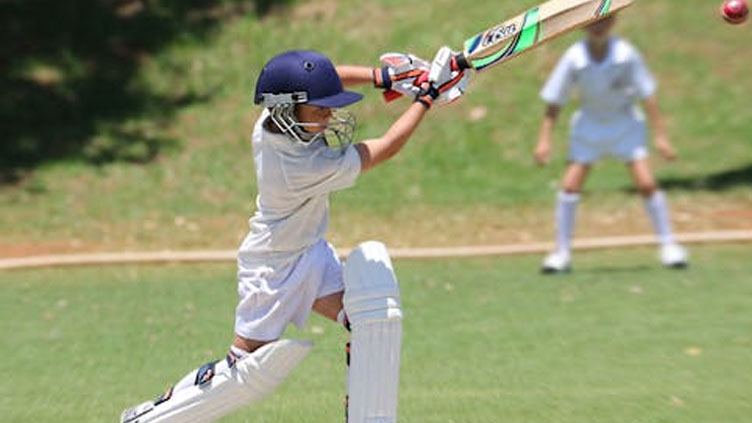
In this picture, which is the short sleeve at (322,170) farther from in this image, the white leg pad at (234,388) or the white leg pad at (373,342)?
the white leg pad at (234,388)

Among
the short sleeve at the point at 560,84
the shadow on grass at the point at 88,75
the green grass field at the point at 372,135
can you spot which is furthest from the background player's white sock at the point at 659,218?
the shadow on grass at the point at 88,75

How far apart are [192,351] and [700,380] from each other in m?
2.83

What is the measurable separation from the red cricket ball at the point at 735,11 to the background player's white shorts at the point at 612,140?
457 cm

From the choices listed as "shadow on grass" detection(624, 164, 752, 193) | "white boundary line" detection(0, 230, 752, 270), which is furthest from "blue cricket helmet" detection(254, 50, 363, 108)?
"shadow on grass" detection(624, 164, 752, 193)

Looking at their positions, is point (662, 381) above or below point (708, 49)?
below

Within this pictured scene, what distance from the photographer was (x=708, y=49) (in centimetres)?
1652

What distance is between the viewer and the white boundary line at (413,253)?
11336mm

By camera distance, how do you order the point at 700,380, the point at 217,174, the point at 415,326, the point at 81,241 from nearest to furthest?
the point at 700,380, the point at 415,326, the point at 81,241, the point at 217,174

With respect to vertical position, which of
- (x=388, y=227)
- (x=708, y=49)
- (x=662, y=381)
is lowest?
(x=662, y=381)

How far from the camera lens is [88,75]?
1711cm

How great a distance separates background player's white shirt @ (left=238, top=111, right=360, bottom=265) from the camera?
550 centimetres

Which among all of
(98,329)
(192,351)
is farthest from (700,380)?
(98,329)

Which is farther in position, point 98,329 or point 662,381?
point 98,329

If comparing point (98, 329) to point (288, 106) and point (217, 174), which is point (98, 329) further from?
point (217, 174)
